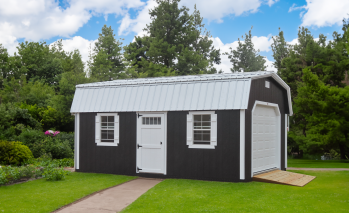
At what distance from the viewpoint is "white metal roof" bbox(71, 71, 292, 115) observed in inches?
391

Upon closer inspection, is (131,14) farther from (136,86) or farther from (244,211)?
(244,211)

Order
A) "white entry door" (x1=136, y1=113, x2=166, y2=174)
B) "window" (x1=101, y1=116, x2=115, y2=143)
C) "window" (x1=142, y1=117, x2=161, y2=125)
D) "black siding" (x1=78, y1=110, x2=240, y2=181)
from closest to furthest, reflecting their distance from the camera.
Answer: "black siding" (x1=78, y1=110, x2=240, y2=181) → "white entry door" (x1=136, y1=113, x2=166, y2=174) → "window" (x1=142, y1=117, x2=161, y2=125) → "window" (x1=101, y1=116, x2=115, y2=143)

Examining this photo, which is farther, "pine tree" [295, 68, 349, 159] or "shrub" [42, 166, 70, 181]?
"pine tree" [295, 68, 349, 159]

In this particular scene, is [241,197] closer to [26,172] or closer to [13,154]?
[26,172]

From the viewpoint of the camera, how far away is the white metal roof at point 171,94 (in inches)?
391

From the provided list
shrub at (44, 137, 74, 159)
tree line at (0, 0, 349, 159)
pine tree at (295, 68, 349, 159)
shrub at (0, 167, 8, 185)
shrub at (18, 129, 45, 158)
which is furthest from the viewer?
tree line at (0, 0, 349, 159)

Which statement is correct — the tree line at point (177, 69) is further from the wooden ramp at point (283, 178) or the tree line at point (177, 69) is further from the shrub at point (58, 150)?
the wooden ramp at point (283, 178)

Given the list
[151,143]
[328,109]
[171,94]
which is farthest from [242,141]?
[328,109]

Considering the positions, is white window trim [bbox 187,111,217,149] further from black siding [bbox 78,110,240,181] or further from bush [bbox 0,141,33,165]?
bush [bbox 0,141,33,165]

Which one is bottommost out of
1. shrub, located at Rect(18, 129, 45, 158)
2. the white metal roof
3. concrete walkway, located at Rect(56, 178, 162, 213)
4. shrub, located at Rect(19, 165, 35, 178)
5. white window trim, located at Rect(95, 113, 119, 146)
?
concrete walkway, located at Rect(56, 178, 162, 213)

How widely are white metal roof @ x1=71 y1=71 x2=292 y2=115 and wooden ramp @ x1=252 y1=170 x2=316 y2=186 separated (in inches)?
93.6

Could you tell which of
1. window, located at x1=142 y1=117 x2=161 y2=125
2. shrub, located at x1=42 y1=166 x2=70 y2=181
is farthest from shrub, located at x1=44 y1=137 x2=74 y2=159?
window, located at x1=142 y1=117 x2=161 y2=125

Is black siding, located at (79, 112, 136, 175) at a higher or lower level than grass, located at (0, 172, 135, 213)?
higher

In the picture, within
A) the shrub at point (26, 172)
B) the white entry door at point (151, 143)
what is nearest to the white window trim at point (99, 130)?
the white entry door at point (151, 143)
